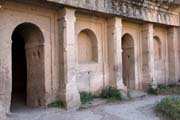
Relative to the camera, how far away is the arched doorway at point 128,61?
43.2 ft

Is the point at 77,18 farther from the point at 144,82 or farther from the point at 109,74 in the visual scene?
the point at 144,82

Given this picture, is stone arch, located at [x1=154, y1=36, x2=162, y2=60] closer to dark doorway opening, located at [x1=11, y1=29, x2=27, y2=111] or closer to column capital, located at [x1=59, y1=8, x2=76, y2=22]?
column capital, located at [x1=59, y1=8, x2=76, y2=22]

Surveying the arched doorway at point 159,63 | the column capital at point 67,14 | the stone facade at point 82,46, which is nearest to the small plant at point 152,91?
the stone facade at point 82,46

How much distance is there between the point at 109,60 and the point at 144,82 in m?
2.79

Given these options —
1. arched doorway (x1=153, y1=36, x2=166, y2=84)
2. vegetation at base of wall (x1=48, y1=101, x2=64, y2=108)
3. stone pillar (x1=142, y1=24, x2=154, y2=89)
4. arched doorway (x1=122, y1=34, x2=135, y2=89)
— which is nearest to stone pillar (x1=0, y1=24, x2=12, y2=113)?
vegetation at base of wall (x1=48, y1=101, x2=64, y2=108)

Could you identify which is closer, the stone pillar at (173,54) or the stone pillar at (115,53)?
the stone pillar at (115,53)

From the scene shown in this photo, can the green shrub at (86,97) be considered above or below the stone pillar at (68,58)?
below

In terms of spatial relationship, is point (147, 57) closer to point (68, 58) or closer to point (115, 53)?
point (115, 53)

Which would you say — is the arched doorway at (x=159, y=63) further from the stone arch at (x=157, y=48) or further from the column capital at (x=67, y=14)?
the column capital at (x=67, y=14)

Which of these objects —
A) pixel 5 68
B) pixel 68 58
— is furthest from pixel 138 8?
pixel 5 68

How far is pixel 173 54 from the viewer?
49.0 feet

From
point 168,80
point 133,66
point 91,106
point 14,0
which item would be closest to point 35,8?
point 14,0

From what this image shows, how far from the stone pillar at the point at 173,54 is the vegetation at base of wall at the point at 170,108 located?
638 centimetres

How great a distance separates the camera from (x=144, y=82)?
13.3 m
